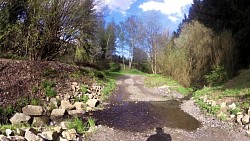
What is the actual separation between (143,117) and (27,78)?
5.63m

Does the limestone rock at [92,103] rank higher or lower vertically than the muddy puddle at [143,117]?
higher

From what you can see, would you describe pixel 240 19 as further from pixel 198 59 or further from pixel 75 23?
pixel 75 23

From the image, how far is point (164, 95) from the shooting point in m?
16.2

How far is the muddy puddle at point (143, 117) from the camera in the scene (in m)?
9.08

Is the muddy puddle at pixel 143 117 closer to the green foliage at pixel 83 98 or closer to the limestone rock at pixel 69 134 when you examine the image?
the green foliage at pixel 83 98

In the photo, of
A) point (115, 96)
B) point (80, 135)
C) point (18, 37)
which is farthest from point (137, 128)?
point (18, 37)

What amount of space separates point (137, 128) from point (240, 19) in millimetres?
13472

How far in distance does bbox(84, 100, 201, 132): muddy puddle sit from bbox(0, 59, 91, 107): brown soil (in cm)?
292

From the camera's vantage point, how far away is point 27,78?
12.7 metres

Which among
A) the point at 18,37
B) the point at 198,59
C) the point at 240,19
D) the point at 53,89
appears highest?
the point at 240,19

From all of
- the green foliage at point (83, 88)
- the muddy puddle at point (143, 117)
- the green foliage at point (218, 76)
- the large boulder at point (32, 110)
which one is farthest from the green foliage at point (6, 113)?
the green foliage at point (218, 76)

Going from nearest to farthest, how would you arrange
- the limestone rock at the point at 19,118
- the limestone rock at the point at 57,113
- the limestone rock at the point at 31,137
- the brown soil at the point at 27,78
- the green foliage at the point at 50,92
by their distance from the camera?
the limestone rock at the point at 31,137
the limestone rock at the point at 19,118
the limestone rock at the point at 57,113
the brown soil at the point at 27,78
the green foliage at the point at 50,92

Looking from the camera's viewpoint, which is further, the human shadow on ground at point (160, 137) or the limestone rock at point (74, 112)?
the limestone rock at point (74, 112)

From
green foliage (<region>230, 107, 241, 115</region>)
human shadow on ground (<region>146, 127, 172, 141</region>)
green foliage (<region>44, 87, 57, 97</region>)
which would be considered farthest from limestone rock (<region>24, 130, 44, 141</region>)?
green foliage (<region>230, 107, 241, 115</region>)
